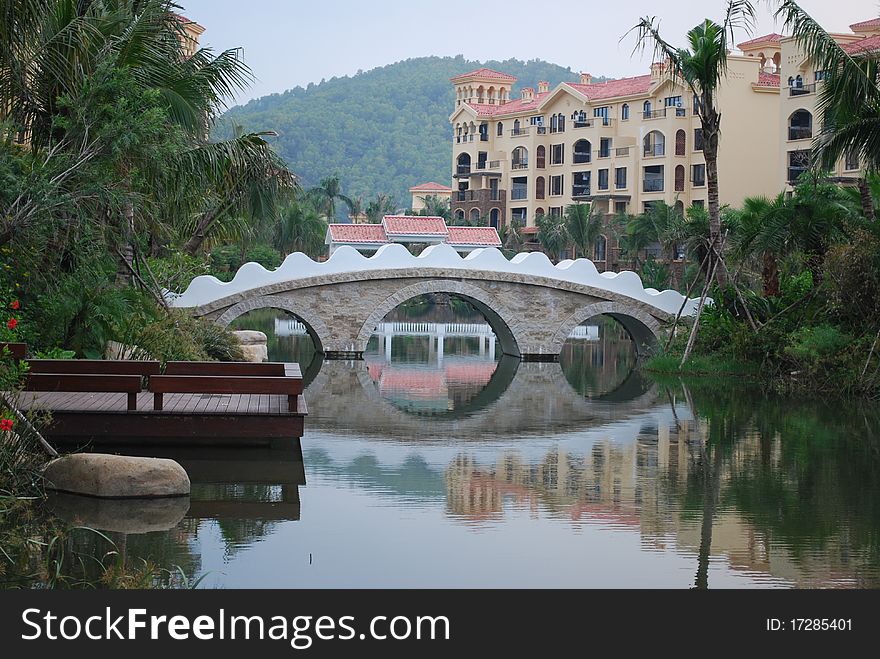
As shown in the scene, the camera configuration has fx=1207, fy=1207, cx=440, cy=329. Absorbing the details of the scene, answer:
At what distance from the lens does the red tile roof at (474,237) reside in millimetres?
45281

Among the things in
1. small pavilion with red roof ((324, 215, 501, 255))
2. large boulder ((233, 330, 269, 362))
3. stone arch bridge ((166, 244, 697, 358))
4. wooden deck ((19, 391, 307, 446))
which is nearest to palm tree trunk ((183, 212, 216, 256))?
stone arch bridge ((166, 244, 697, 358))

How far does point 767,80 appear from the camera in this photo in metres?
52.0

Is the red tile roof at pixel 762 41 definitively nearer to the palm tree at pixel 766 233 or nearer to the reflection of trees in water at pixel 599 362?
the reflection of trees in water at pixel 599 362

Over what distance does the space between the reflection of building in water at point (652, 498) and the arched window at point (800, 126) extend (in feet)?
98.7

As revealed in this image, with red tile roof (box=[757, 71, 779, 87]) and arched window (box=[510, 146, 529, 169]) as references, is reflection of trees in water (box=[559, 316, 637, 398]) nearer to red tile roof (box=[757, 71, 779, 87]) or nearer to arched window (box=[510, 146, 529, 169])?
red tile roof (box=[757, 71, 779, 87])

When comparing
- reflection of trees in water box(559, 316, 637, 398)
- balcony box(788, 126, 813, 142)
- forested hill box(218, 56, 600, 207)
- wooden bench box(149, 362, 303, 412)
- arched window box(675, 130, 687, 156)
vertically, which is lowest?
reflection of trees in water box(559, 316, 637, 398)

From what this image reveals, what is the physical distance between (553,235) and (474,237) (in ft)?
31.2

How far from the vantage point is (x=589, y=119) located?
6009 centimetres

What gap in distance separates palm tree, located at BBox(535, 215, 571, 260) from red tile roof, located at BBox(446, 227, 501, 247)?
7.88 m

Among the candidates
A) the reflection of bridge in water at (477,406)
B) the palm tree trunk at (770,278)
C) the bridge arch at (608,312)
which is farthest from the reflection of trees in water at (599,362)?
the palm tree trunk at (770,278)

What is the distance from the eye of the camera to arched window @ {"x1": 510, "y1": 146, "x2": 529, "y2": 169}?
6481 cm

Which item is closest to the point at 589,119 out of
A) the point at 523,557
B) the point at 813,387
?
the point at 813,387

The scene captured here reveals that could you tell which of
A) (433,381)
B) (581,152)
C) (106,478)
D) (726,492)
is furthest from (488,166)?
(106,478)
